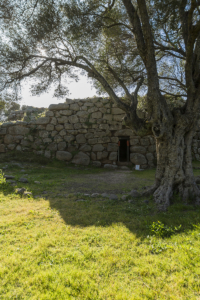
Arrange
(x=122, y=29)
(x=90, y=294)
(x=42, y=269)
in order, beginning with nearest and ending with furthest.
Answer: (x=90, y=294) < (x=42, y=269) < (x=122, y=29)

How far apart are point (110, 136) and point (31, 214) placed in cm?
822

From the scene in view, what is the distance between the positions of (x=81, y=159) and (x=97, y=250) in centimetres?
831

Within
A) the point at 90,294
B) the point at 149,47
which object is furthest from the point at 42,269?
the point at 149,47

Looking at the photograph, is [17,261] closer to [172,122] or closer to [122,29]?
[172,122]

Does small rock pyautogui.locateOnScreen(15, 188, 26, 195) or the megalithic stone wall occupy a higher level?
the megalithic stone wall

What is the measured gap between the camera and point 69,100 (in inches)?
465

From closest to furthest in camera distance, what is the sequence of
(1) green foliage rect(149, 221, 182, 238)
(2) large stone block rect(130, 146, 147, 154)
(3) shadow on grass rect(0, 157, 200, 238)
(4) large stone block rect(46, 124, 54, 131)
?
(1) green foliage rect(149, 221, 182, 238), (3) shadow on grass rect(0, 157, 200, 238), (2) large stone block rect(130, 146, 147, 154), (4) large stone block rect(46, 124, 54, 131)

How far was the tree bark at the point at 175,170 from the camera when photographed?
477cm

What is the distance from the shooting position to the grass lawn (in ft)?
6.57

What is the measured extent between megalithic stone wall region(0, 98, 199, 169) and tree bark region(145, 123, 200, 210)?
6017mm

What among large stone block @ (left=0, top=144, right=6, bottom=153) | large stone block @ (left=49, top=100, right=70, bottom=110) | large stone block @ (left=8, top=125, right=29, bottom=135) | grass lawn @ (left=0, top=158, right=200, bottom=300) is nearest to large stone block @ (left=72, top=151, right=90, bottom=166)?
large stone block @ (left=49, top=100, right=70, bottom=110)

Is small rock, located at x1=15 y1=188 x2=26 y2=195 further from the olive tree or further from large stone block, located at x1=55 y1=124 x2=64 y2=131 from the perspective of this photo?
large stone block, located at x1=55 y1=124 x2=64 y2=131

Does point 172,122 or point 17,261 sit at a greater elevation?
point 172,122

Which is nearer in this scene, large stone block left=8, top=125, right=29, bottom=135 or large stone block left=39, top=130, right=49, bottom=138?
large stone block left=8, top=125, right=29, bottom=135
